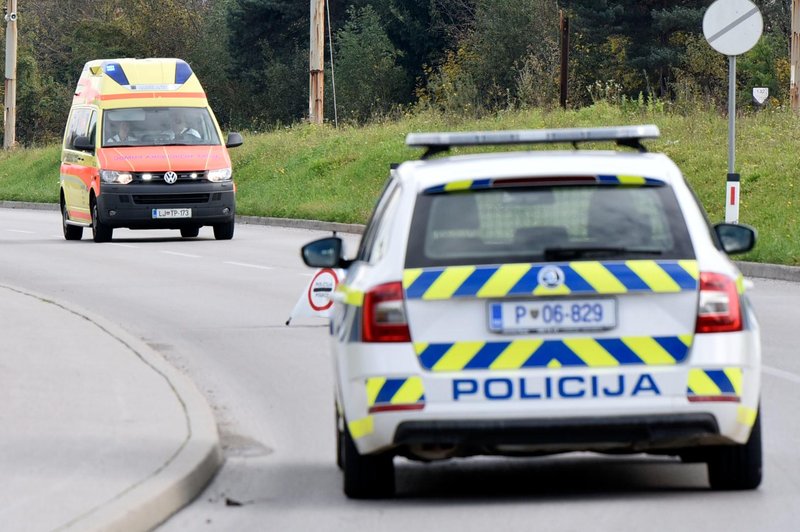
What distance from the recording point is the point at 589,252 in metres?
7.19

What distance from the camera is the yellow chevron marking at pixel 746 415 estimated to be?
7.19 m

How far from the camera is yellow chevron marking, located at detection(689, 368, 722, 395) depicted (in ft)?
23.3

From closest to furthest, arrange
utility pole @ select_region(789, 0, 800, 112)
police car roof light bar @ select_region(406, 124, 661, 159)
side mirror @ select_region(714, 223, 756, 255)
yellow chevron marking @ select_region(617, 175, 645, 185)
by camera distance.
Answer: yellow chevron marking @ select_region(617, 175, 645, 185) < police car roof light bar @ select_region(406, 124, 661, 159) < side mirror @ select_region(714, 223, 756, 255) < utility pole @ select_region(789, 0, 800, 112)

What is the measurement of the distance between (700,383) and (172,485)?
7.23 feet

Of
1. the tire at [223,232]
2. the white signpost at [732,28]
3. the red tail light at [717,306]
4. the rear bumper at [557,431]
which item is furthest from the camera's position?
the tire at [223,232]

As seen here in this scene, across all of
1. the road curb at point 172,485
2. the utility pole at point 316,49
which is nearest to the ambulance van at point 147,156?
the utility pole at point 316,49

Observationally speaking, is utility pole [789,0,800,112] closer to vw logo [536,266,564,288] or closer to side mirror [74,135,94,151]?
side mirror [74,135,94,151]

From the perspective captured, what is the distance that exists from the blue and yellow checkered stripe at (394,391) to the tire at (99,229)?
2187 centimetres

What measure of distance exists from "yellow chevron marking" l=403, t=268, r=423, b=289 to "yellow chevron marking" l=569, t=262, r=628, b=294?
2.00 feet

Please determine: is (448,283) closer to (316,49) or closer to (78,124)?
(78,124)

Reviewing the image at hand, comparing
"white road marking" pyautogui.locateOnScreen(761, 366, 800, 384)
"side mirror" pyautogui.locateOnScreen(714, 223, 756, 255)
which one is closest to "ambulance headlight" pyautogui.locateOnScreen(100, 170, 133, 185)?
"white road marking" pyautogui.locateOnScreen(761, 366, 800, 384)

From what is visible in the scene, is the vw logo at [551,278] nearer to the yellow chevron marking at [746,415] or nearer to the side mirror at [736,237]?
the yellow chevron marking at [746,415]

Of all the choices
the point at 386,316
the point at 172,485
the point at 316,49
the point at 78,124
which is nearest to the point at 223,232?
the point at 78,124

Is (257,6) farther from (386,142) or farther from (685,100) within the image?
(685,100)
